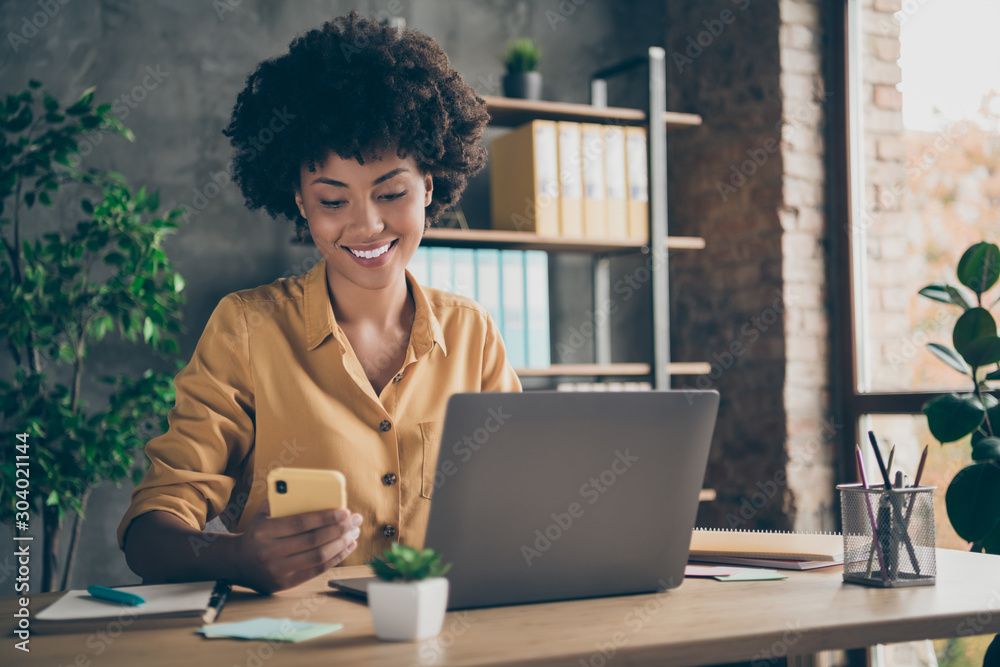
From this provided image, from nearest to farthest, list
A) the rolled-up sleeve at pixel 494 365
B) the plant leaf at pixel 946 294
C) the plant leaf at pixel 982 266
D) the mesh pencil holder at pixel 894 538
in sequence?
the mesh pencil holder at pixel 894 538
the rolled-up sleeve at pixel 494 365
the plant leaf at pixel 982 266
the plant leaf at pixel 946 294

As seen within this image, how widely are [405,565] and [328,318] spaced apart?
0.73 metres

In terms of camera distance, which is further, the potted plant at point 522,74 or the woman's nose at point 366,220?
the potted plant at point 522,74

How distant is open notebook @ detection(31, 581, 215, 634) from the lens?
3.22ft

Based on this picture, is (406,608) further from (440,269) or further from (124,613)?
(440,269)

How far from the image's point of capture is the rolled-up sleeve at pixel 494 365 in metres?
1.73

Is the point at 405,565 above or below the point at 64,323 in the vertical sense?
below

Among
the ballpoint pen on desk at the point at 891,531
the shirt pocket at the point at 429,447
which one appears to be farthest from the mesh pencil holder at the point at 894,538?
the shirt pocket at the point at 429,447

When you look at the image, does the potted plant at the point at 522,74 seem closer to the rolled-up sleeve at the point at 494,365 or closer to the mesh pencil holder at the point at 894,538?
the rolled-up sleeve at the point at 494,365

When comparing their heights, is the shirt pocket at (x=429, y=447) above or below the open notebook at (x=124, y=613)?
above

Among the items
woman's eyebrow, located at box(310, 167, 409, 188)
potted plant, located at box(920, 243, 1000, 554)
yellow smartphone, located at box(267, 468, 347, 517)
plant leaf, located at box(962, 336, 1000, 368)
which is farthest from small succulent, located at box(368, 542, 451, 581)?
plant leaf, located at box(962, 336, 1000, 368)

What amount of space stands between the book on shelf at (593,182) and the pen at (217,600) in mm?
2090

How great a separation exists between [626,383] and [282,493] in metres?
2.26

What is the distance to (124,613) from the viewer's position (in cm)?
100

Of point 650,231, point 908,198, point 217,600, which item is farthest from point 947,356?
point 217,600
